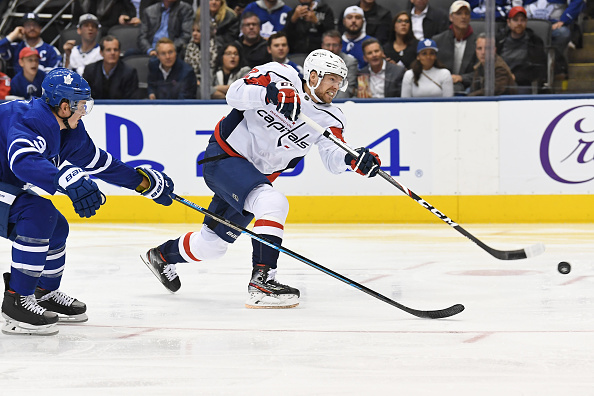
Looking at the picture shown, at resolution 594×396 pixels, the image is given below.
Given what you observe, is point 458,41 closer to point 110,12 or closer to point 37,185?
point 110,12

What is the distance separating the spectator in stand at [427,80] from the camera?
720 cm

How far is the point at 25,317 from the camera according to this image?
3.19 meters

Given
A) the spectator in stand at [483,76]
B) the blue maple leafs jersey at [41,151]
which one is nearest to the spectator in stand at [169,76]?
the spectator in stand at [483,76]

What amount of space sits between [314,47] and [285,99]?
3674 millimetres

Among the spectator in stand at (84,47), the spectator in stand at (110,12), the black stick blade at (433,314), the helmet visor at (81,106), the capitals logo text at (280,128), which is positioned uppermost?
the spectator in stand at (110,12)

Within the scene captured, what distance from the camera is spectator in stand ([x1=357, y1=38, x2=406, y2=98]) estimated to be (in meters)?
7.24

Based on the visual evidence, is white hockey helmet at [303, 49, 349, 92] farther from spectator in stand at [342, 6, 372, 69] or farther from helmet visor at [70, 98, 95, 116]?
spectator in stand at [342, 6, 372, 69]

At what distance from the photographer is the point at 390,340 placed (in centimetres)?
308

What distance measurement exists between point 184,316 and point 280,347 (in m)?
0.74

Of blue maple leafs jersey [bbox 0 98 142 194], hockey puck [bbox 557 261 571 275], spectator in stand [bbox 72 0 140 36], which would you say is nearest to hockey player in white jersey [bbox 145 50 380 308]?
blue maple leafs jersey [bbox 0 98 142 194]

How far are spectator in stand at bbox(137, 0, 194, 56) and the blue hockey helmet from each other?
165 inches

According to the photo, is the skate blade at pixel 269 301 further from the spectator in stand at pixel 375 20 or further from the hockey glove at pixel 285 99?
the spectator in stand at pixel 375 20

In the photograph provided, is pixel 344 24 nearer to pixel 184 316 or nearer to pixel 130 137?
pixel 130 137

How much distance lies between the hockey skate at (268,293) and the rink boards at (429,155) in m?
3.42
